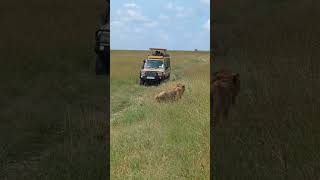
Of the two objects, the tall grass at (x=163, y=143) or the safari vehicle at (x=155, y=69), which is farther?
the safari vehicle at (x=155, y=69)

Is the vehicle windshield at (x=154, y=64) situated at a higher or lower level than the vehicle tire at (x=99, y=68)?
higher

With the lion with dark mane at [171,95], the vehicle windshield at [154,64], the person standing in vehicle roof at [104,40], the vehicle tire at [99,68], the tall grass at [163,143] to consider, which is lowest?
the tall grass at [163,143]

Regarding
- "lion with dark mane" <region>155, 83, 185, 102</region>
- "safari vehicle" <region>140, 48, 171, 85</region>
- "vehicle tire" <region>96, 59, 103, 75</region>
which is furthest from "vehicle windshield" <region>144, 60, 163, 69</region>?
"vehicle tire" <region>96, 59, 103, 75</region>

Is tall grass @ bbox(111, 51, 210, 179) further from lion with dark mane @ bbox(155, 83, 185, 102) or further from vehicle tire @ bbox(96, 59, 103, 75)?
lion with dark mane @ bbox(155, 83, 185, 102)

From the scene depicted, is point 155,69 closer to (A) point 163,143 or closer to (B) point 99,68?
(B) point 99,68

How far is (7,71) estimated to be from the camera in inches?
286
